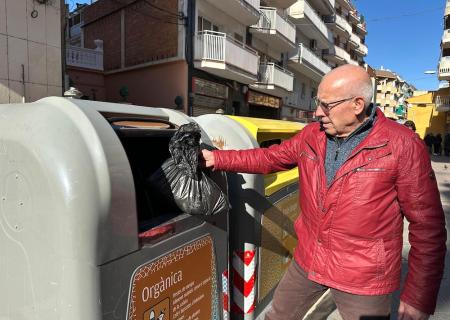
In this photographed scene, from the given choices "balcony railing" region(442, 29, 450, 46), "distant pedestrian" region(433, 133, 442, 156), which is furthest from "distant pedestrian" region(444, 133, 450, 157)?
"balcony railing" region(442, 29, 450, 46)

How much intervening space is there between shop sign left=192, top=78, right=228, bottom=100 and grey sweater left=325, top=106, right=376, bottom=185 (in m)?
11.3

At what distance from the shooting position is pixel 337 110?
1674mm

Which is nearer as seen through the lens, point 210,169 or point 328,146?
point 328,146

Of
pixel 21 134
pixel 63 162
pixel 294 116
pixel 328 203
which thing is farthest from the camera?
pixel 294 116

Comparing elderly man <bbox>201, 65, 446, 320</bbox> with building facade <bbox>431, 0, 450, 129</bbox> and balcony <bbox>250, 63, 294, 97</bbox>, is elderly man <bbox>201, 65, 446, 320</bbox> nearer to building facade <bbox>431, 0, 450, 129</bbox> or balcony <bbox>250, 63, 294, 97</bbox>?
balcony <bbox>250, 63, 294, 97</bbox>

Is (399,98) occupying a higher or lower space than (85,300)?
higher

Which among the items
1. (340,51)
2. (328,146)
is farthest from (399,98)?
(328,146)

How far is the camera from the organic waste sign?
4.72 feet

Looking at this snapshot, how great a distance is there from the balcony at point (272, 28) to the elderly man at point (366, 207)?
15.5 metres

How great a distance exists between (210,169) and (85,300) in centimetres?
92

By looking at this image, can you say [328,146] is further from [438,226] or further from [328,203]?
[438,226]

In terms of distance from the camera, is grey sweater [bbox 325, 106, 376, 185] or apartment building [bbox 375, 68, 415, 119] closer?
grey sweater [bbox 325, 106, 376, 185]

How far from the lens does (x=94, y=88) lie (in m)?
13.9

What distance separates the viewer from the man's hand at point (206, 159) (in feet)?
6.28
